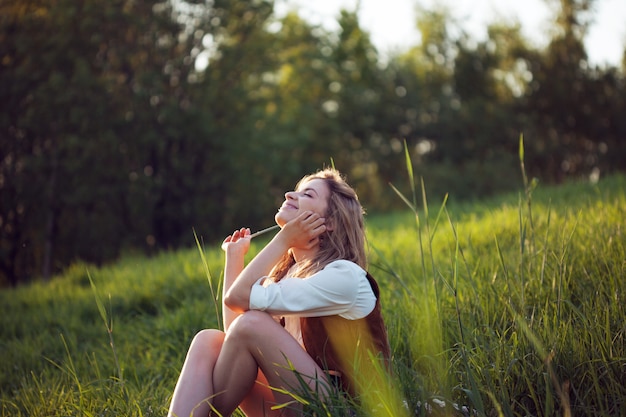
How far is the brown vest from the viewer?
114 inches

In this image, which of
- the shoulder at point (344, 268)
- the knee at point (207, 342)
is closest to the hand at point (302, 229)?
the shoulder at point (344, 268)

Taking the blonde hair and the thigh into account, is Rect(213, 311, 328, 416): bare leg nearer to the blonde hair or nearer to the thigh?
the thigh

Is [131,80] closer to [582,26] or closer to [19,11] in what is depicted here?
[19,11]

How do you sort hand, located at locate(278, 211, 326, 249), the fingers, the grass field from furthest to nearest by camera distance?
the fingers < hand, located at locate(278, 211, 326, 249) < the grass field

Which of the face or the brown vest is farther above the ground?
the face

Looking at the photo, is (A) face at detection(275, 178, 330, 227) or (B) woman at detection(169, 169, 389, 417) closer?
(B) woman at detection(169, 169, 389, 417)

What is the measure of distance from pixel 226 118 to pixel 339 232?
15278 mm

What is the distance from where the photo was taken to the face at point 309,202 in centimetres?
330

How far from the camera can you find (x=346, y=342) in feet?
9.81

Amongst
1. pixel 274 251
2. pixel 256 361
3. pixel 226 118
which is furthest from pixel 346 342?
pixel 226 118

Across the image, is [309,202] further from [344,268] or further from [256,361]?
[256,361]

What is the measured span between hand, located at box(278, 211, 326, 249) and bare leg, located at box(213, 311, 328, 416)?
0.39 metres

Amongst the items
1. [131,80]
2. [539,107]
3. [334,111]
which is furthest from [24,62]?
[539,107]

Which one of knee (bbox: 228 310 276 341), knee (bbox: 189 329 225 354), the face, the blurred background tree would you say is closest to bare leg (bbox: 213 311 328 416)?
knee (bbox: 228 310 276 341)
